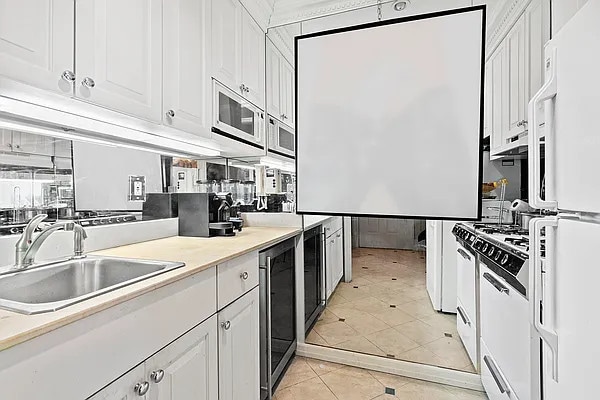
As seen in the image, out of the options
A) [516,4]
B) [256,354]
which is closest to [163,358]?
[256,354]

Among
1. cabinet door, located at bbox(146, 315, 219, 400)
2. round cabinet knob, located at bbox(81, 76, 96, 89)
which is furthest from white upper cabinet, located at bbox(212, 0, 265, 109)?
cabinet door, located at bbox(146, 315, 219, 400)

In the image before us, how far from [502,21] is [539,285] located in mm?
1892

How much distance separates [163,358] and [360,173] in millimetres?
1509

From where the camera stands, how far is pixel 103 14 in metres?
1.18

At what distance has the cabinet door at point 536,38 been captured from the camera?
178 centimetres

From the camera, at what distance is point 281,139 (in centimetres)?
235

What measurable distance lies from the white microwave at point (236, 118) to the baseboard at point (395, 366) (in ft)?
5.08

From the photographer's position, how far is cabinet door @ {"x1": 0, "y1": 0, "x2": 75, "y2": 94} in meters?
0.89

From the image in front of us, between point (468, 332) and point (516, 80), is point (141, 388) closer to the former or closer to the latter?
point (468, 332)

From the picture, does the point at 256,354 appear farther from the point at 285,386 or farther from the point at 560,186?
the point at 560,186

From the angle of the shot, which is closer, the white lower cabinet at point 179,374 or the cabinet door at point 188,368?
the white lower cabinet at point 179,374

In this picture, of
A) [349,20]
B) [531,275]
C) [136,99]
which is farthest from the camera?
[349,20]

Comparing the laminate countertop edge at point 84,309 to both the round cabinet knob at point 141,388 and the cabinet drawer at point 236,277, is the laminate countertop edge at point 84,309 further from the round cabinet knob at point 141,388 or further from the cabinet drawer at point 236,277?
the round cabinet knob at point 141,388

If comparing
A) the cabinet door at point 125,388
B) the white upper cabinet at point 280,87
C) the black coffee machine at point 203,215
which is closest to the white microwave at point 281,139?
the white upper cabinet at point 280,87
